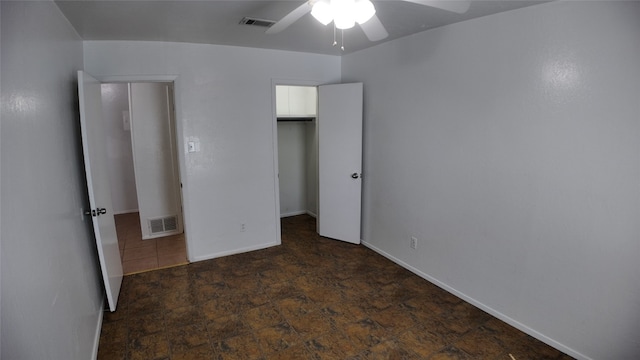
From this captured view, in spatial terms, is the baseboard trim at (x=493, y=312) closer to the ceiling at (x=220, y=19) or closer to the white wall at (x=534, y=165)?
the white wall at (x=534, y=165)

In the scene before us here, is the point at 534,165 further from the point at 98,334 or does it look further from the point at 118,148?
the point at 118,148

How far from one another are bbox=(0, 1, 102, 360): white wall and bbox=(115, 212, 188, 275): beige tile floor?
1240 mm

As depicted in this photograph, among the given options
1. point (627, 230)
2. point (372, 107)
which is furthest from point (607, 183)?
point (372, 107)

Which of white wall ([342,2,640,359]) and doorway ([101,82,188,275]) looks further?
doorway ([101,82,188,275])

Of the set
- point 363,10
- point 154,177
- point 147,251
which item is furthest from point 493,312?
point 154,177

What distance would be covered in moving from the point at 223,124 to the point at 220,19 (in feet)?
4.06

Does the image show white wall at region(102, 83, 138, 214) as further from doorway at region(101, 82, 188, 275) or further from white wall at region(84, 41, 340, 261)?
white wall at region(84, 41, 340, 261)

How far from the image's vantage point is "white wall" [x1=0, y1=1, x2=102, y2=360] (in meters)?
1.15

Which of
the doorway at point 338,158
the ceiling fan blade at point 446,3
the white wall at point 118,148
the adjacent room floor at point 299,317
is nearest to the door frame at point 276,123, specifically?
the doorway at point 338,158

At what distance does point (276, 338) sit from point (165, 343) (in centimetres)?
79

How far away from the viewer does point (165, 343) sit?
234 centimetres

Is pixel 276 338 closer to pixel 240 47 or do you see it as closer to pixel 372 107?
pixel 372 107

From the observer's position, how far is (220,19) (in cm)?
263

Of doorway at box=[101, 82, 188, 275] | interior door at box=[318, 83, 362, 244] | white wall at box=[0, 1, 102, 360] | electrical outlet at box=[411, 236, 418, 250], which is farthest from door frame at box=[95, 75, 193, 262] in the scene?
electrical outlet at box=[411, 236, 418, 250]
